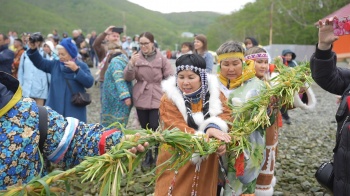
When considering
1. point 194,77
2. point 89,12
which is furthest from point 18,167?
point 89,12

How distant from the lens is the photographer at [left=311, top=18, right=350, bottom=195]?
2758 mm

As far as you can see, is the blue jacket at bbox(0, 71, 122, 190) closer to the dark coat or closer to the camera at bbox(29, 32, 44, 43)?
the dark coat

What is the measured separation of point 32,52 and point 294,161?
16.0 feet

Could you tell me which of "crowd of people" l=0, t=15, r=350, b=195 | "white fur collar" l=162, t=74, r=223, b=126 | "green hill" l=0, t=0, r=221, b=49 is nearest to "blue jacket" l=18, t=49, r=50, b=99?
"crowd of people" l=0, t=15, r=350, b=195

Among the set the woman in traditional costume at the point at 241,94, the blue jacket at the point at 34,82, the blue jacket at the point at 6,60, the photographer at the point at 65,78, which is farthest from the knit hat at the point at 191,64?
the blue jacket at the point at 6,60

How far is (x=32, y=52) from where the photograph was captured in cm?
546

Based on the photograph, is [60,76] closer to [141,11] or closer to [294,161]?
[294,161]

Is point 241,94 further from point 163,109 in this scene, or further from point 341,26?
point 341,26

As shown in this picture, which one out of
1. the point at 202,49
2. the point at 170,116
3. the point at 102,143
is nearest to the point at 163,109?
the point at 170,116

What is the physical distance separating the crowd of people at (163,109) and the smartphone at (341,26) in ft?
0.15

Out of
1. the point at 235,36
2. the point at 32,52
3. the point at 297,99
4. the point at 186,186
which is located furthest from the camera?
the point at 235,36

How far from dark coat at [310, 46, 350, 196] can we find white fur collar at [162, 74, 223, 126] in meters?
0.91

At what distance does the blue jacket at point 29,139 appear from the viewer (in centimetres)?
219

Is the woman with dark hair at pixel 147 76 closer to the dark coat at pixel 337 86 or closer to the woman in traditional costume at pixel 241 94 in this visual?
the woman in traditional costume at pixel 241 94
